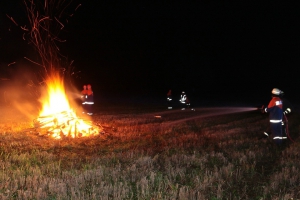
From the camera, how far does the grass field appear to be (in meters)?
6.12

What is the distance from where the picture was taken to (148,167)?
784cm

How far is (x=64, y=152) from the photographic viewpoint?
9.85 meters

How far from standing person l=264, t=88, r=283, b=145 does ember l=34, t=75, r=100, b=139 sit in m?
5.73

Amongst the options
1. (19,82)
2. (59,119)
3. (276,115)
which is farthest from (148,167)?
(19,82)

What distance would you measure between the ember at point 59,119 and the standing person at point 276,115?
5.73 meters

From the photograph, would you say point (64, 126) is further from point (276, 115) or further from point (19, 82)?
point (19, 82)

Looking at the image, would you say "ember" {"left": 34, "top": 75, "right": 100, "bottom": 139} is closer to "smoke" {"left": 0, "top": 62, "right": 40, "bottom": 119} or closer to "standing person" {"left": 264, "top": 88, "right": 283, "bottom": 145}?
"standing person" {"left": 264, "top": 88, "right": 283, "bottom": 145}

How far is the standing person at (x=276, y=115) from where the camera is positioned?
10336 mm

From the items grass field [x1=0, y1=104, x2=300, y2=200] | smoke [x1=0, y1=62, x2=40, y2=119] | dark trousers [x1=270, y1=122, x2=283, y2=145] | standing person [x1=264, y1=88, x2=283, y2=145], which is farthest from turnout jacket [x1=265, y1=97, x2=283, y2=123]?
smoke [x1=0, y1=62, x2=40, y2=119]

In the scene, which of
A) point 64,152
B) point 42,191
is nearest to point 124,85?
point 64,152

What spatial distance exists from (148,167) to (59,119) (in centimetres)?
608

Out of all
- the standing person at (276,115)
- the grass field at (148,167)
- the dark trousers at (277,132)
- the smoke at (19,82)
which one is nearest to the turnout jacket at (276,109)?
the standing person at (276,115)

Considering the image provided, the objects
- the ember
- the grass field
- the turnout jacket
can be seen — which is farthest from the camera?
the ember

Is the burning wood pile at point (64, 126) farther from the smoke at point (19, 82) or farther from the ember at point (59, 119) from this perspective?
the smoke at point (19, 82)
